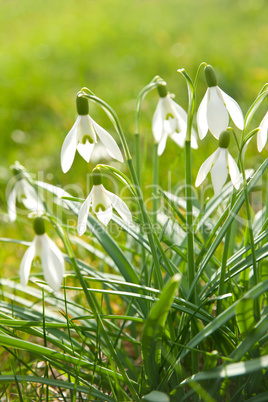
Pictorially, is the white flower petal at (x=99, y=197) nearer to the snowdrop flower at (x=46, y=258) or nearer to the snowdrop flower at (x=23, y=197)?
the snowdrop flower at (x=46, y=258)

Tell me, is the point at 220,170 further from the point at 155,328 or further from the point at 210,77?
the point at 155,328

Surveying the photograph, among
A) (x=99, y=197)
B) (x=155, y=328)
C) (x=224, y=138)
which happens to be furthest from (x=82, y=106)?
(x=155, y=328)

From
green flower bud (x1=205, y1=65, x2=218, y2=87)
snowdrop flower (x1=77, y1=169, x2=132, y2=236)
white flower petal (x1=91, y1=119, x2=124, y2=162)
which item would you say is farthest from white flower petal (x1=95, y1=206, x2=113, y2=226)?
green flower bud (x1=205, y1=65, x2=218, y2=87)

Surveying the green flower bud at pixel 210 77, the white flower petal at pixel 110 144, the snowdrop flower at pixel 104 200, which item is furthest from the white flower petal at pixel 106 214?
the green flower bud at pixel 210 77

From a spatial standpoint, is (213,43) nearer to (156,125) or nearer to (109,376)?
(156,125)

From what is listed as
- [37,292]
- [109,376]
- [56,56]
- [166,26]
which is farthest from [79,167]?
[166,26]

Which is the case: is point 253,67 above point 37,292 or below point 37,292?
above
